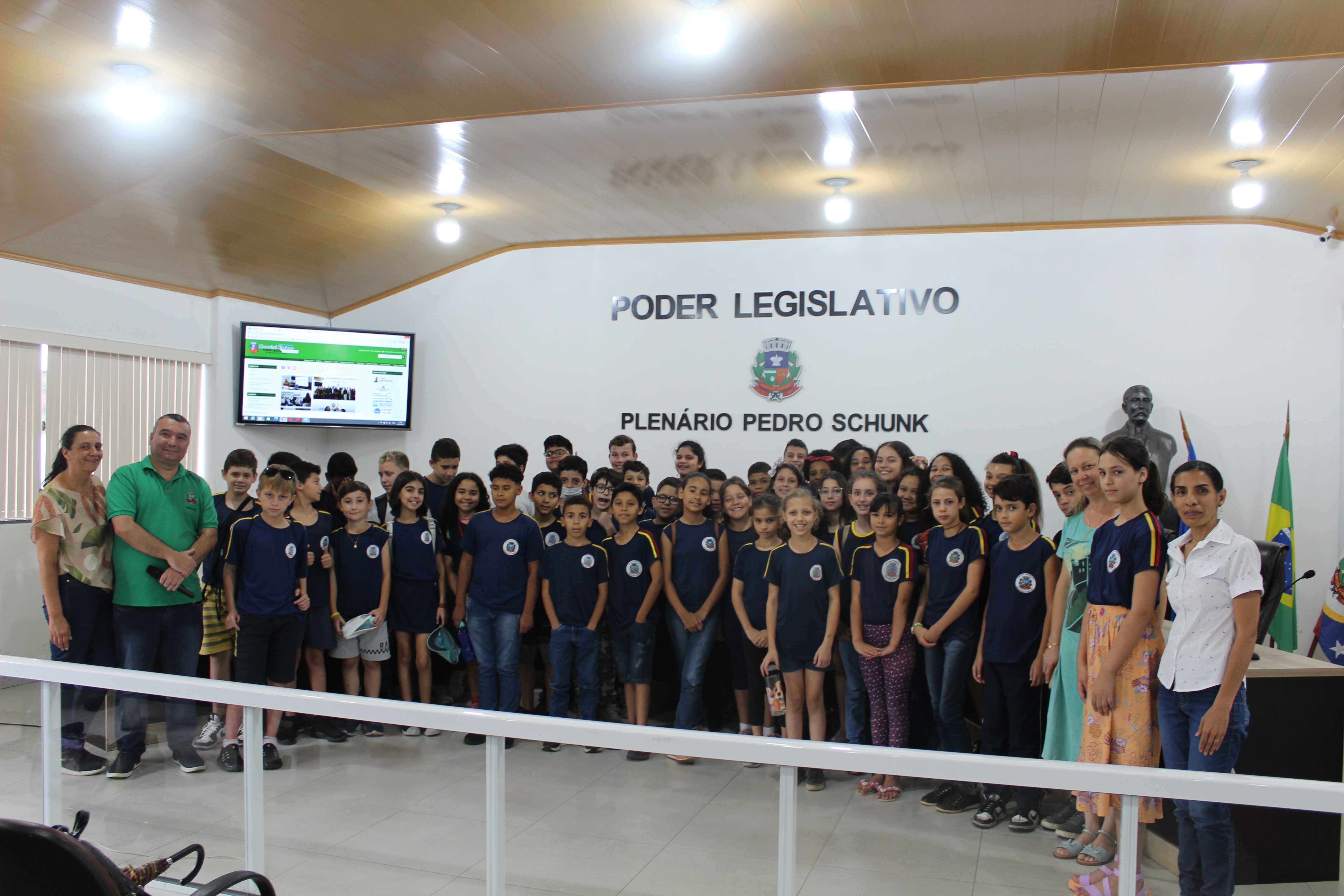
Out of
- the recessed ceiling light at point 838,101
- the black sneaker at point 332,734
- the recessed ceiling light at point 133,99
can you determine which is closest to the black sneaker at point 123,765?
the black sneaker at point 332,734

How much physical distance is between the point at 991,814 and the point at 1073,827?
0.47 feet

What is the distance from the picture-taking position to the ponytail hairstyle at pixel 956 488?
3.74m

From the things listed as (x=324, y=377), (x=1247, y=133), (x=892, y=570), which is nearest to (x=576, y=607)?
(x=892, y=570)

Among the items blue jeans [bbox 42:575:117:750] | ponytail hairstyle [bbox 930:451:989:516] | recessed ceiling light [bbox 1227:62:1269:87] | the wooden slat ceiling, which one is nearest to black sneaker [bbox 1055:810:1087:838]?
ponytail hairstyle [bbox 930:451:989:516]

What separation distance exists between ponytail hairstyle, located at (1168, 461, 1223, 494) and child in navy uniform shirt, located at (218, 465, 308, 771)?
3.53 metres

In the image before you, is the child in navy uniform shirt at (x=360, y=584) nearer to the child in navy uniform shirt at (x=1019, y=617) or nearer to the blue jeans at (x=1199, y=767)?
the child in navy uniform shirt at (x=1019, y=617)

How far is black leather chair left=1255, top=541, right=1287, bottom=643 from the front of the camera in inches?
161

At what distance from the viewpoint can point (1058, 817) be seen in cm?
166

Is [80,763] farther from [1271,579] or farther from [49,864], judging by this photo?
[1271,579]

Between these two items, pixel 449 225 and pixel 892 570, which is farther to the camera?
pixel 449 225

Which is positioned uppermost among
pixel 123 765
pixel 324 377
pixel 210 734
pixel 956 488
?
pixel 324 377

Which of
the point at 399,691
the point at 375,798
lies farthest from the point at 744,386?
the point at 375,798

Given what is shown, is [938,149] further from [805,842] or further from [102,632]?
[102,632]

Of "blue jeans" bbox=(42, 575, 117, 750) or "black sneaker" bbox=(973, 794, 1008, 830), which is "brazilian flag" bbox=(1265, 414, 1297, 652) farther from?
"blue jeans" bbox=(42, 575, 117, 750)
